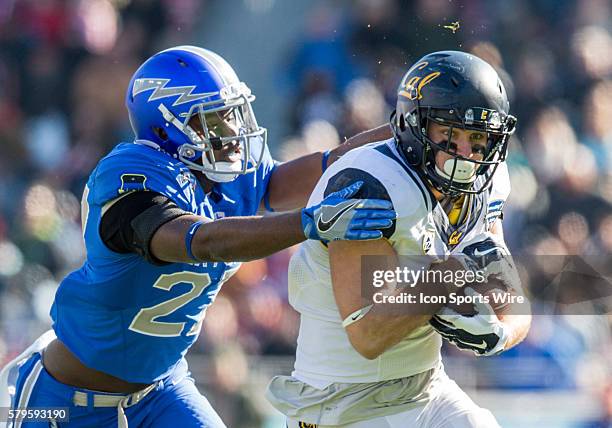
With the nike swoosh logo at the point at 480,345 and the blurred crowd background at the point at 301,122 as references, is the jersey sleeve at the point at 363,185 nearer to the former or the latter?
the nike swoosh logo at the point at 480,345

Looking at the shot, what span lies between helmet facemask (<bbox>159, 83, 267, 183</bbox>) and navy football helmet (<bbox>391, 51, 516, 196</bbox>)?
2.12 feet

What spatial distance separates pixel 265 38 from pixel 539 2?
1.98 metres

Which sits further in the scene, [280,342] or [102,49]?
[102,49]

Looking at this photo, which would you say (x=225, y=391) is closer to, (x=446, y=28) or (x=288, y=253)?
(x=288, y=253)

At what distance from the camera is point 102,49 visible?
7.74m

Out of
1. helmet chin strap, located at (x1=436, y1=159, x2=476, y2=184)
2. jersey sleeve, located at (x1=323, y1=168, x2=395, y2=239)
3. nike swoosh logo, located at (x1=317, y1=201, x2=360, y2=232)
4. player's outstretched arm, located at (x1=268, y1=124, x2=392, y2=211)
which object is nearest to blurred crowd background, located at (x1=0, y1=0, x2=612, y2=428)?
player's outstretched arm, located at (x1=268, y1=124, x2=392, y2=211)

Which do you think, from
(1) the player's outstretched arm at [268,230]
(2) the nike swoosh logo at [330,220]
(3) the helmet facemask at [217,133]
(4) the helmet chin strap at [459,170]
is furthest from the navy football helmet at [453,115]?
(3) the helmet facemask at [217,133]

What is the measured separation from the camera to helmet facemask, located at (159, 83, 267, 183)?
382 centimetres

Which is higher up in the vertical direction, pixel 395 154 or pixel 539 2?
pixel 539 2

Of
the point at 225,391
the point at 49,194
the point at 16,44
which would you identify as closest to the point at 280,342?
the point at 225,391

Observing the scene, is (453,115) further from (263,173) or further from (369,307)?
(263,173)

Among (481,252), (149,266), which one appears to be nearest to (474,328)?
(481,252)

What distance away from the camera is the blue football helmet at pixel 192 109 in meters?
3.84

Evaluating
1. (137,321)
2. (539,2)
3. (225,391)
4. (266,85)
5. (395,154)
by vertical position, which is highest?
(539,2)
